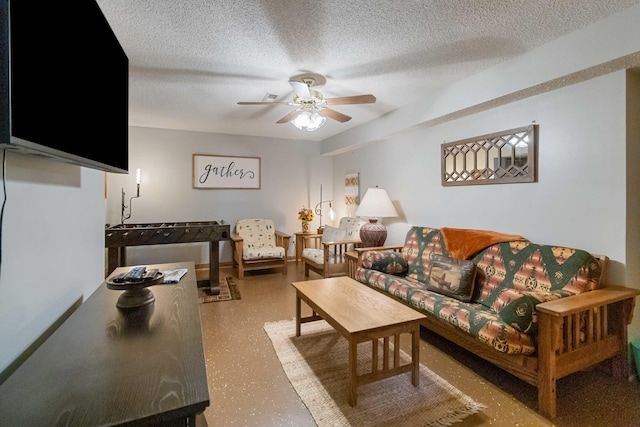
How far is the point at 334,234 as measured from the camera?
449 cm

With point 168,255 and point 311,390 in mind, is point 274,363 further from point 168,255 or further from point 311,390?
point 168,255

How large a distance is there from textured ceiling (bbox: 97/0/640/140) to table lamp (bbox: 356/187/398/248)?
1235 mm

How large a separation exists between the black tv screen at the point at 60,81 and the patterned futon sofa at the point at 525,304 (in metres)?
2.25

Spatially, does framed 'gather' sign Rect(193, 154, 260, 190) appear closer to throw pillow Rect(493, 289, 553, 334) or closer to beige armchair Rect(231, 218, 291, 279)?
beige armchair Rect(231, 218, 291, 279)

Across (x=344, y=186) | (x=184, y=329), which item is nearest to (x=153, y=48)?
(x=184, y=329)

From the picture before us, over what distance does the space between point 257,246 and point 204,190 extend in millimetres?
1304

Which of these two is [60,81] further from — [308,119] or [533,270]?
[533,270]

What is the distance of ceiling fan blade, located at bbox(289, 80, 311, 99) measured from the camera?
234 cm

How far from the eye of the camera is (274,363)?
221cm

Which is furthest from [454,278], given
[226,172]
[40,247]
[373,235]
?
[226,172]

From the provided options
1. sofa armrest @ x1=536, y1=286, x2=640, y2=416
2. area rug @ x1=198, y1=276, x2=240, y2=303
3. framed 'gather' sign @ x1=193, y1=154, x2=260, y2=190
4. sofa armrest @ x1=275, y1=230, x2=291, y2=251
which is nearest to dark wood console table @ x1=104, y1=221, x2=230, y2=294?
area rug @ x1=198, y1=276, x2=240, y2=303

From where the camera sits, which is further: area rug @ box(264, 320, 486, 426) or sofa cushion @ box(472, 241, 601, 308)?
sofa cushion @ box(472, 241, 601, 308)

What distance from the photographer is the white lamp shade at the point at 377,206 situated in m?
3.80

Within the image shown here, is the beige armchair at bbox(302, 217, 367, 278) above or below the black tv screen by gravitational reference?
below
